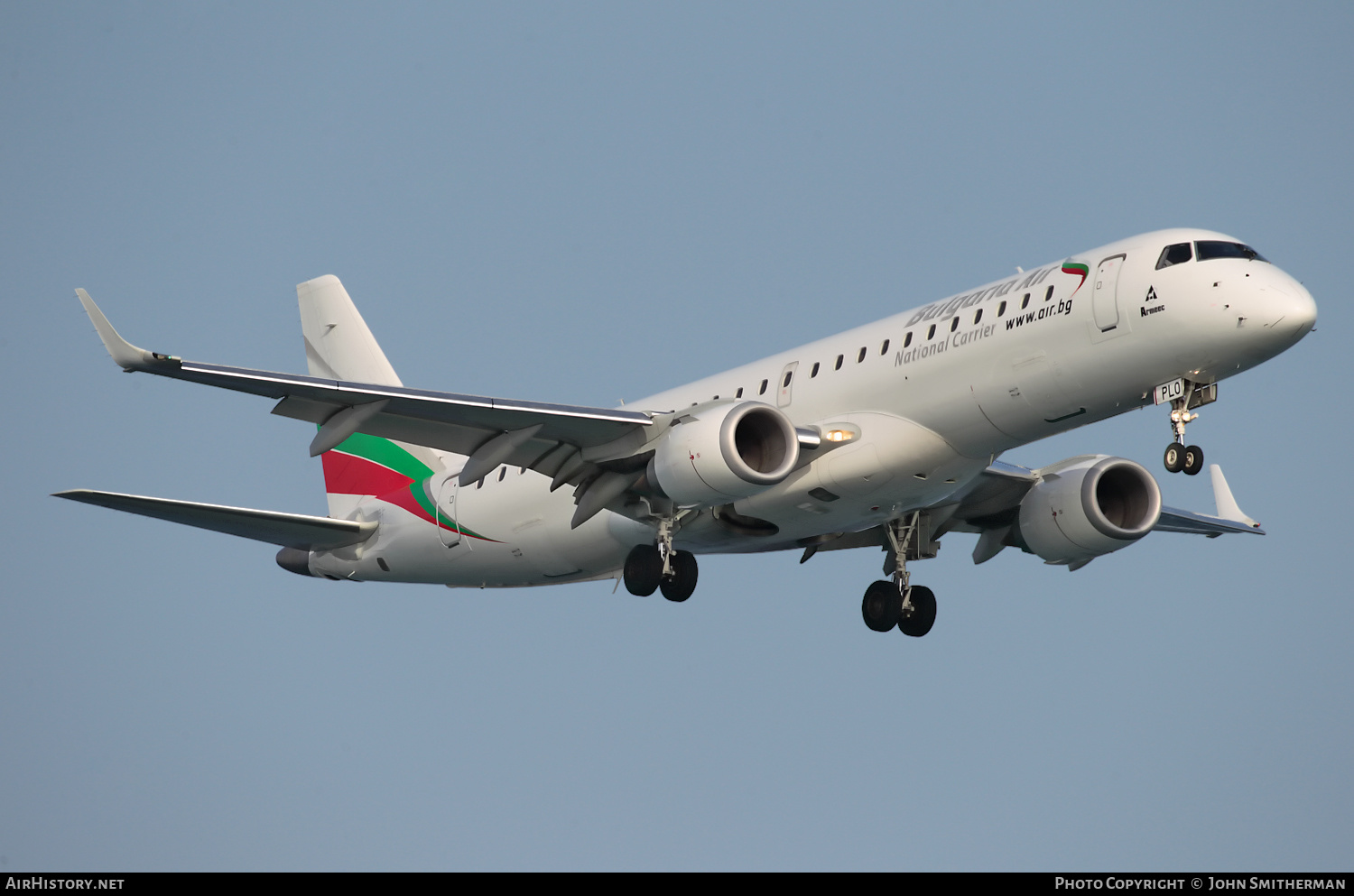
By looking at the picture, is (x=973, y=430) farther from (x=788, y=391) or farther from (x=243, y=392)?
(x=243, y=392)

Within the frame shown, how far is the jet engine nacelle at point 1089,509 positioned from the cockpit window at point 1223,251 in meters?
7.26

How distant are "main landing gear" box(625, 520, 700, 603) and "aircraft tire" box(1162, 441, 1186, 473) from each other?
30.6 ft

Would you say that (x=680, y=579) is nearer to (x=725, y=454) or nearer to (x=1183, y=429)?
(x=725, y=454)

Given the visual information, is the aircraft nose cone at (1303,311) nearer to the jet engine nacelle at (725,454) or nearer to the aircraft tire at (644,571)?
the jet engine nacelle at (725,454)

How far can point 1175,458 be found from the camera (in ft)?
87.6

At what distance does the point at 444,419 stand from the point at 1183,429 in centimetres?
1261

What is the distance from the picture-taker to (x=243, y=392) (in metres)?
28.0

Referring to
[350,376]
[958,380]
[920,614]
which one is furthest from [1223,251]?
[350,376]

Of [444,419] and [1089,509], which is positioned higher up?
[444,419]
